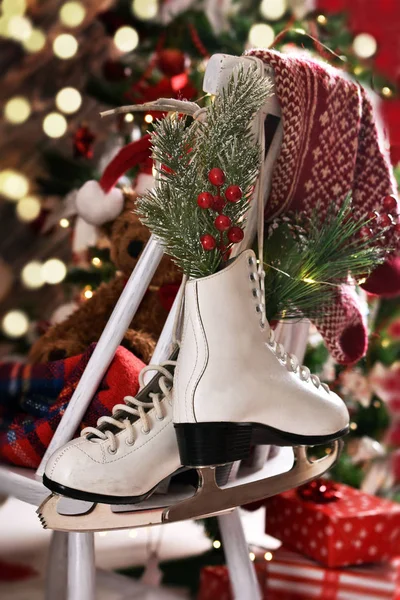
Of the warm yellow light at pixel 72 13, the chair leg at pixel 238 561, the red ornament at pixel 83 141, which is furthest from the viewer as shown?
the warm yellow light at pixel 72 13

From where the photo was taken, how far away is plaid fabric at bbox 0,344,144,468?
0.79 metres

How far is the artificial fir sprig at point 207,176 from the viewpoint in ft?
2.05

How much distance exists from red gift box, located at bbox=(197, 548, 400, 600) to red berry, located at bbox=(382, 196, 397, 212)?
604 mm

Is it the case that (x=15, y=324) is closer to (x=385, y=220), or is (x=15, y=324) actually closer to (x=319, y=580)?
(x=319, y=580)

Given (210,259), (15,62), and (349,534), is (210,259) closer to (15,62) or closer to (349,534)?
(349,534)

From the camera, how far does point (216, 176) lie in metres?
0.61

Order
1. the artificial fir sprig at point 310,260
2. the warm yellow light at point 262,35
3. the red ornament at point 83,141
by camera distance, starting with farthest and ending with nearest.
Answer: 1. the red ornament at point 83,141
2. the warm yellow light at point 262,35
3. the artificial fir sprig at point 310,260

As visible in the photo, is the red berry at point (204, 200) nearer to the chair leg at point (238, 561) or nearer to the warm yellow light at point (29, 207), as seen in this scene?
the chair leg at point (238, 561)

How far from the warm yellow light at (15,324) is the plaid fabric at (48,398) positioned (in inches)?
38.1

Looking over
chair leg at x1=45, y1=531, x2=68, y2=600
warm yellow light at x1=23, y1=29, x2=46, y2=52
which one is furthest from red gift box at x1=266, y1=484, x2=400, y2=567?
warm yellow light at x1=23, y1=29, x2=46, y2=52

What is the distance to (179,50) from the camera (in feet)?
5.39

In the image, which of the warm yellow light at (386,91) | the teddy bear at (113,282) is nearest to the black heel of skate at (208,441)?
the teddy bear at (113,282)

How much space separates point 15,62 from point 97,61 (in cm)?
23

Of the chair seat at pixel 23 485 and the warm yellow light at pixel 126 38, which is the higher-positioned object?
the warm yellow light at pixel 126 38
